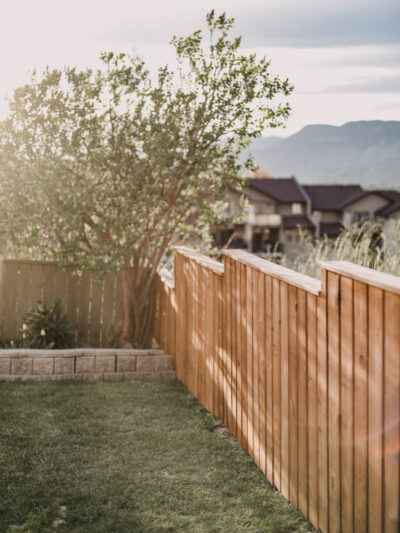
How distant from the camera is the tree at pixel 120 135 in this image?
6660 mm

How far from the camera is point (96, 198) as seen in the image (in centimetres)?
690

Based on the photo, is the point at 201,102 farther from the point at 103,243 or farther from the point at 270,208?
the point at 270,208

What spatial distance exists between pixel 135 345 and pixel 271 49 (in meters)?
4.21

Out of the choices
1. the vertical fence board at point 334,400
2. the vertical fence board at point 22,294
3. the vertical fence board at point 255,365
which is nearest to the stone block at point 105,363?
the vertical fence board at point 22,294

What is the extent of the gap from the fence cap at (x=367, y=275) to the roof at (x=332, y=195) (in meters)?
49.2

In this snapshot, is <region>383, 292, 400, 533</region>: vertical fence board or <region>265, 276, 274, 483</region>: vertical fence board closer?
<region>383, 292, 400, 533</region>: vertical fence board

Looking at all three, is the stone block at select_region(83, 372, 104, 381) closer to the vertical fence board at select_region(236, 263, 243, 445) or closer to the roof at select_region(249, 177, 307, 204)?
the vertical fence board at select_region(236, 263, 243, 445)

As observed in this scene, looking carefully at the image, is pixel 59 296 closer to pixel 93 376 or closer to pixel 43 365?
pixel 43 365

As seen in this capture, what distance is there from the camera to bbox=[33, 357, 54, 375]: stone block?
21.1 ft

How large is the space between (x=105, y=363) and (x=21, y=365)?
0.95 meters

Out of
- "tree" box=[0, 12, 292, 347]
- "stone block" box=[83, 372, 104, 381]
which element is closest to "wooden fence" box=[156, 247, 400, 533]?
"stone block" box=[83, 372, 104, 381]

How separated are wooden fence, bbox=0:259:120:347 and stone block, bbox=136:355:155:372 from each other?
132 cm

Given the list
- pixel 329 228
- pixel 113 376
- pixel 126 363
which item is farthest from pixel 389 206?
pixel 113 376

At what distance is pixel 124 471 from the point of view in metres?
3.99
